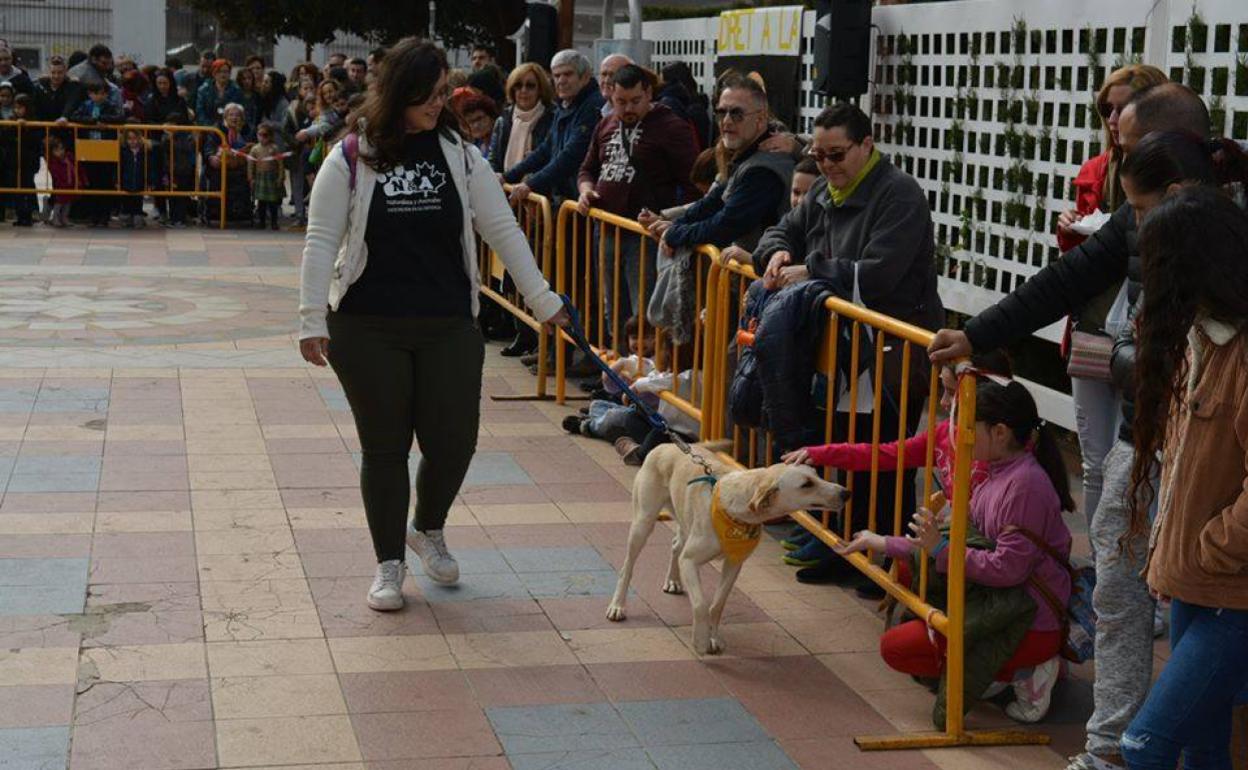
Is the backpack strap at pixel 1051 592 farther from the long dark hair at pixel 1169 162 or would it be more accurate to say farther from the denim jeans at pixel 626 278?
the denim jeans at pixel 626 278

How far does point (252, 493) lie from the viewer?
305 inches

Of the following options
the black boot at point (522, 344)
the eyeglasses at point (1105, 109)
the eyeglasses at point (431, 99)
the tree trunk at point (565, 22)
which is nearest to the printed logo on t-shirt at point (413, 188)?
Answer: the eyeglasses at point (431, 99)

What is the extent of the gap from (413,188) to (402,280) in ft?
1.03

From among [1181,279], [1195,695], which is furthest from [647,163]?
[1195,695]

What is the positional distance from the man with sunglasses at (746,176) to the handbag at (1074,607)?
8.99 ft

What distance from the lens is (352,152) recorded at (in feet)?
19.6

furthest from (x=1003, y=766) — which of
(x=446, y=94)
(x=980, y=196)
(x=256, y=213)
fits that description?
(x=256, y=213)

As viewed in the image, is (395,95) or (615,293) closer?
(395,95)

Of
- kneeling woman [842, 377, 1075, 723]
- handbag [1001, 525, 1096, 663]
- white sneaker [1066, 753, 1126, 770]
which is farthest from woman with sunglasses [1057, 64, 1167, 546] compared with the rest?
white sneaker [1066, 753, 1126, 770]

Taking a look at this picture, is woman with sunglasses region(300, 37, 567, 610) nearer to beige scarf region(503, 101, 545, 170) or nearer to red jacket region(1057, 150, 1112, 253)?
red jacket region(1057, 150, 1112, 253)

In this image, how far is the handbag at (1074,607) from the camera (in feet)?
17.3

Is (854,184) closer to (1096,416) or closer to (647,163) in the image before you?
(1096,416)

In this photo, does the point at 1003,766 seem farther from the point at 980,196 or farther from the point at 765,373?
the point at 980,196

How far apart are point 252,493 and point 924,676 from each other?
345cm
